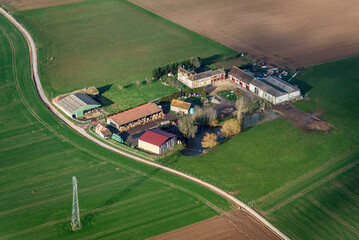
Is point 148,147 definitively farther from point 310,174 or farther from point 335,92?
A: point 335,92

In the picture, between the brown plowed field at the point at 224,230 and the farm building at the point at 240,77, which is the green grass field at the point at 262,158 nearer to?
the brown plowed field at the point at 224,230

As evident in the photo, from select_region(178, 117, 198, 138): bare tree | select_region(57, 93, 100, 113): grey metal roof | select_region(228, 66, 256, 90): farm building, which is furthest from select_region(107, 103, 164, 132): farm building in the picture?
select_region(228, 66, 256, 90): farm building

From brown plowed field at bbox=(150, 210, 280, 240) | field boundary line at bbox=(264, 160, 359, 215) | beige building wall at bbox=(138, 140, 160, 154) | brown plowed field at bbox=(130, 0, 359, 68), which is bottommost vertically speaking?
brown plowed field at bbox=(150, 210, 280, 240)

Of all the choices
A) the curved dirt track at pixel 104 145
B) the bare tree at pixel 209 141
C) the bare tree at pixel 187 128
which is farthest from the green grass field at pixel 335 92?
the curved dirt track at pixel 104 145

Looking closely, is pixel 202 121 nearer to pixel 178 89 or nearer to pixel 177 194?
pixel 178 89

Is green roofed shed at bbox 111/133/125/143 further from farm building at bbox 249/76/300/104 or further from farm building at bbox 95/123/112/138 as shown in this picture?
farm building at bbox 249/76/300/104

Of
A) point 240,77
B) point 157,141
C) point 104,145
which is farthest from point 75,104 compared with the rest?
point 240,77

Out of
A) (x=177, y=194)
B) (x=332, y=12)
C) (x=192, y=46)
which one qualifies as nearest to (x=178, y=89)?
(x=192, y=46)
